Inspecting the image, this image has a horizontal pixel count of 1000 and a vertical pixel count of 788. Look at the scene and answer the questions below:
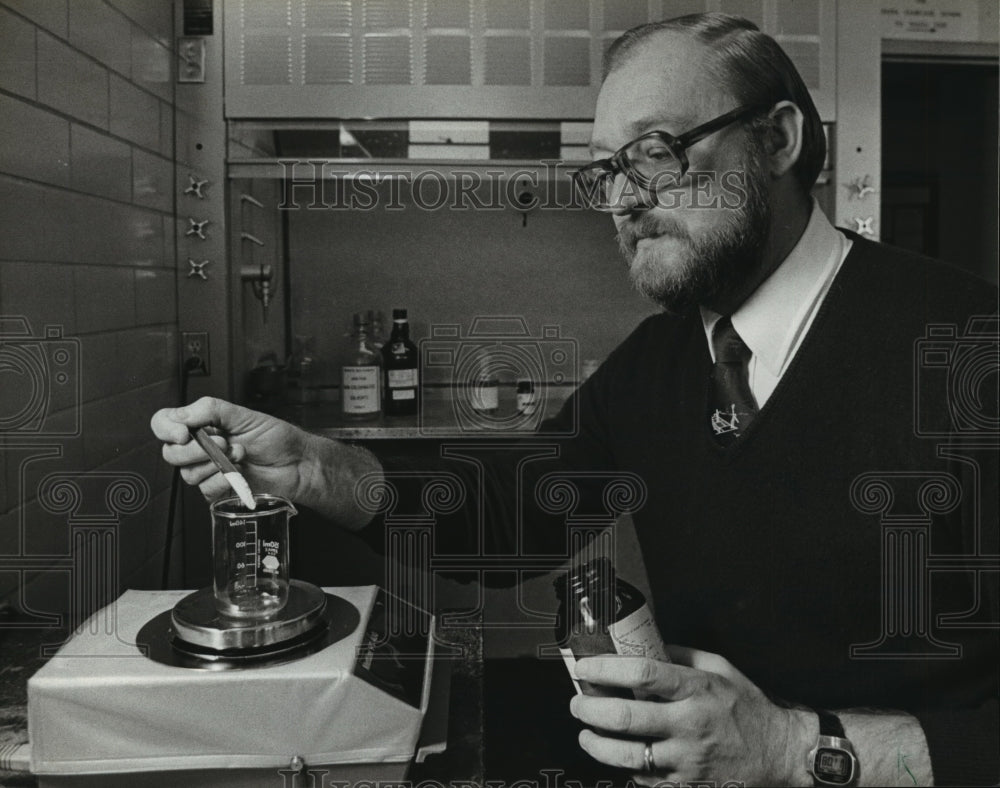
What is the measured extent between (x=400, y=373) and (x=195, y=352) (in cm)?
46

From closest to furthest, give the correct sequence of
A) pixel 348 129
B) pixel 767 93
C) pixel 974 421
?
pixel 974 421 < pixel 767 93 < pixel 348 129

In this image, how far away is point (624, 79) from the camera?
3.37 feet

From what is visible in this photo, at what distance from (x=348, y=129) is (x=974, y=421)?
1365 mm

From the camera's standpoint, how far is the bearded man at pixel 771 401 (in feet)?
3.25

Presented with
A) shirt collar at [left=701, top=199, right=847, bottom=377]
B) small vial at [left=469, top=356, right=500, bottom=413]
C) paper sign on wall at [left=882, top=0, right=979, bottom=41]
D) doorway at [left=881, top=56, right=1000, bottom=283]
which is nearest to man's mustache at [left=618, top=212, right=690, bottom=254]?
shirt collar at [left=701, top=199, right=847, bottom=377]

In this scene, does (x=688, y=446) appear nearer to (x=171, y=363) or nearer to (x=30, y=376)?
(x=30, y=376)

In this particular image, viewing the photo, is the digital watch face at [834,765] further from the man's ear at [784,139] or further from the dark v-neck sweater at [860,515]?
the man's ear at [784,139]

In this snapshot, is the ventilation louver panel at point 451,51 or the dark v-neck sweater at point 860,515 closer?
the dark v-neck sweater at point 860,515

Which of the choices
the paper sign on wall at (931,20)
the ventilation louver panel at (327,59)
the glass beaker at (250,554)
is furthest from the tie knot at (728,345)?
the paper sign on wall at (931,20)

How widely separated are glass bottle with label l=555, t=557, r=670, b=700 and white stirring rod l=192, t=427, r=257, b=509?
31 cm

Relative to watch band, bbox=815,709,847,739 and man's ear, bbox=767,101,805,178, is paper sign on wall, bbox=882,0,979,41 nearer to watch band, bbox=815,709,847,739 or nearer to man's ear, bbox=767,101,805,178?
man's ear, bbox=767,101,805,178

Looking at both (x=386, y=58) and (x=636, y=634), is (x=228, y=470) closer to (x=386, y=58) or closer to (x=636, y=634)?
(x=636, y=634)

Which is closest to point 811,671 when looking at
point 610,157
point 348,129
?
point 610,157
